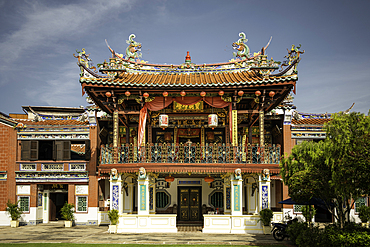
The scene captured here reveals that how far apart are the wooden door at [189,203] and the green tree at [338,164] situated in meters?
9.25

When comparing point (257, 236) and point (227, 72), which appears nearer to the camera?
point (257, 236)

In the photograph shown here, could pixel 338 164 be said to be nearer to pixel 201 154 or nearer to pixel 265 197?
pixel 265 197

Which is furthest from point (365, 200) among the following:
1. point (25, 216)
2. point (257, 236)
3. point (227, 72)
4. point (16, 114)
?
point (16, 114)

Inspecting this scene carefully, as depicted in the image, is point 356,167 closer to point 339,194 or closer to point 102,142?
point 339,194

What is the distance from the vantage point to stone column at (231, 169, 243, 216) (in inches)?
637

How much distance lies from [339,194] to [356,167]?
1513mm

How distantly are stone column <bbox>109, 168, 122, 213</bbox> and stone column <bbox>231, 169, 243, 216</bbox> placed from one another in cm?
578

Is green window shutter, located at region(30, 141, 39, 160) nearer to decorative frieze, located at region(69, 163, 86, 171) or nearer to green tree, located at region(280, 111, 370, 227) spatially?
decorative frieze, located at region(69, 163, 86, 171)

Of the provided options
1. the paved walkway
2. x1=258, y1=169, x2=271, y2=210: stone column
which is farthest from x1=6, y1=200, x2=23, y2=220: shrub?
x1=258, y1=169, x2=271, y2=210: stone column

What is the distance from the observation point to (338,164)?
32.5 feet

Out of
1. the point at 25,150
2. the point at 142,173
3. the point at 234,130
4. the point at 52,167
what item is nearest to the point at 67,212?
the point at 52,167

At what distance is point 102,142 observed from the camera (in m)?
22.8

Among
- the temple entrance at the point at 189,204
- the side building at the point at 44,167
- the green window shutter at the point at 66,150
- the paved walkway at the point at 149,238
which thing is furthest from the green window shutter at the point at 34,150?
the temple entrance at the point at 189,204

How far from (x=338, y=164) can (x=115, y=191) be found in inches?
430
